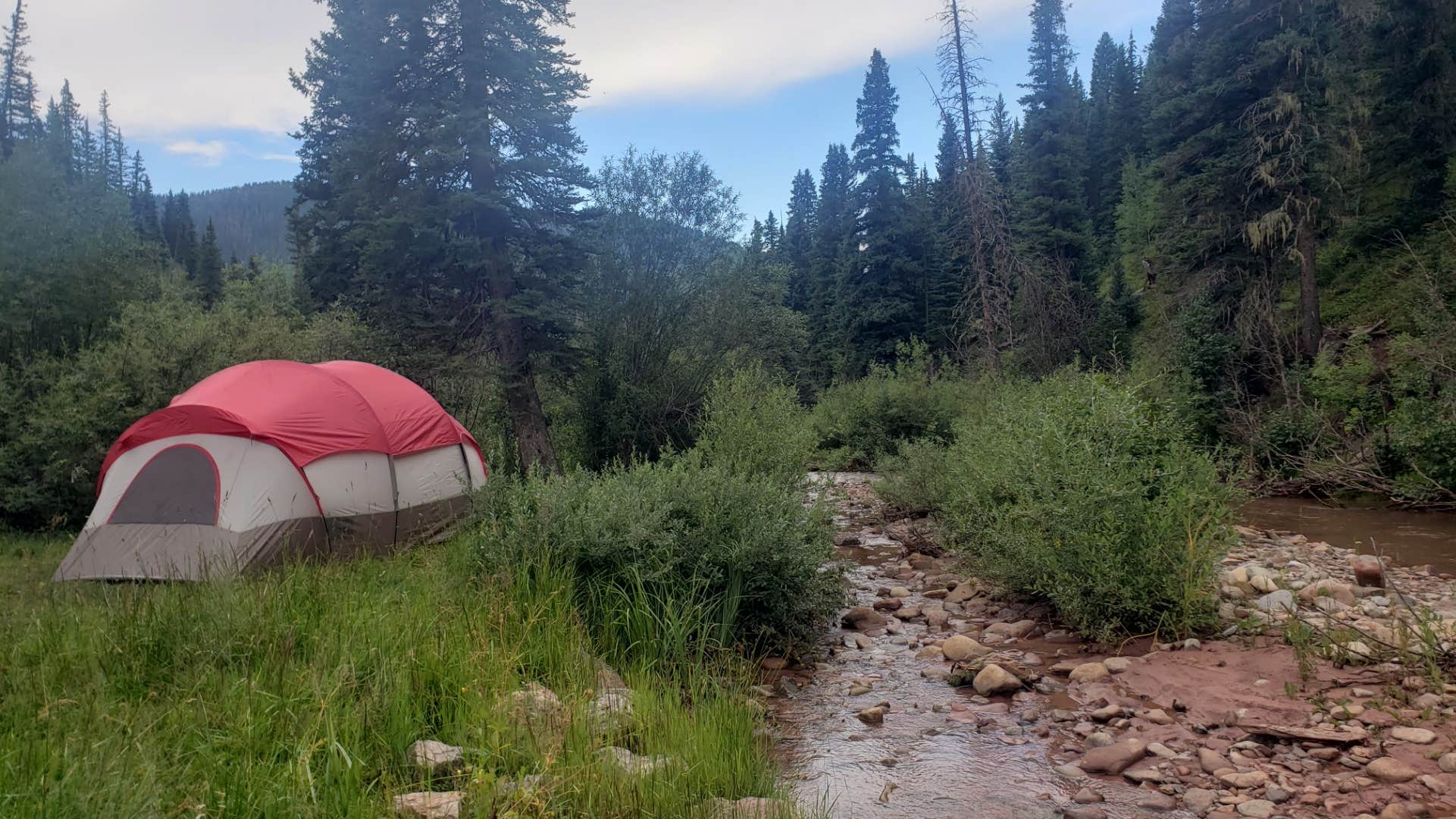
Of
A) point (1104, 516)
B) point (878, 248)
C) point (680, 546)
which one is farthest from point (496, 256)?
point (878, 248)

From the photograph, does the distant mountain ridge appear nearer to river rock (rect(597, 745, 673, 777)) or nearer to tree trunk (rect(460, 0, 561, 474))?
tree trunk (rect(460, 0, 561, 474))

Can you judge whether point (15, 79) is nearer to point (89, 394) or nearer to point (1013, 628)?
point (89, 394)

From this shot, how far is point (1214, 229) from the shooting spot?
17828 millimetres

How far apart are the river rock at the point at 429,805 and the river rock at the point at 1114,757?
349 centimetres

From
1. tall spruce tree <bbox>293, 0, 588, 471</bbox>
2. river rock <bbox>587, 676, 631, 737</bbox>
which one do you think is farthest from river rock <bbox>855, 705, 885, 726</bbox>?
tall spruce tree <bbox>293, 0, 588, 471</bbox>

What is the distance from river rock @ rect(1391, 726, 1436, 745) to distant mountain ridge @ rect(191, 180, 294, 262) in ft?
404

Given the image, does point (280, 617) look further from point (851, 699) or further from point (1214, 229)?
point (1214, 229)

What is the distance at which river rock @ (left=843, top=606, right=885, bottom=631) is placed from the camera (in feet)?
24.3

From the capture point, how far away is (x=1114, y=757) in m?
4.40

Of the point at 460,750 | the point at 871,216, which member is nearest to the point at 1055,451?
the point at 460,750

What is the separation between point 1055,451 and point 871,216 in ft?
102

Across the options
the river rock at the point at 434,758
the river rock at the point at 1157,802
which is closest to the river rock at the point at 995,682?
the river rock at the point at 1157,802

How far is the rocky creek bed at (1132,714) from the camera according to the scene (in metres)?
3.97

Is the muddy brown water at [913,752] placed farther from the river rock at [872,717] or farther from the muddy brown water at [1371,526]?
the muddy brown water at [1371,526]
